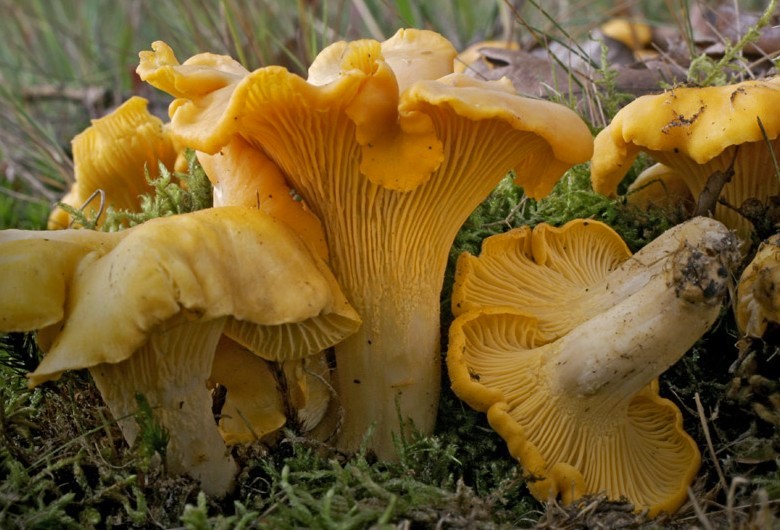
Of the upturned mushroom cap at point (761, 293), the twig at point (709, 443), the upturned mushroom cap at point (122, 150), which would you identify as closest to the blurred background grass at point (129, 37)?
the upturned mushroom cap at point (122, 150)

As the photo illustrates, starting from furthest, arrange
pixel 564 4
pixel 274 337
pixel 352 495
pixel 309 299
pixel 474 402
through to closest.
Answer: pixel 564 4 < pixel 474 402 < pixel 274 337 < pixel 352 495 < pixel 309 299

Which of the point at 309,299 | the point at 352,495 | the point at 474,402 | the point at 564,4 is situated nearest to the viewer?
the point at 309,299

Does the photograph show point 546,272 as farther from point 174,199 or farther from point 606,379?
point 174,199

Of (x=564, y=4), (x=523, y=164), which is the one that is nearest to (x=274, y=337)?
(x=523, y=164)

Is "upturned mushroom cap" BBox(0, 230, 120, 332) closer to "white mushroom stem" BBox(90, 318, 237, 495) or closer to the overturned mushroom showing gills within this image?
"white mushroom stem" BBox(90, 318, 237, 495)

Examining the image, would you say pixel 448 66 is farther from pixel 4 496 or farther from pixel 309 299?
pixel 4 496

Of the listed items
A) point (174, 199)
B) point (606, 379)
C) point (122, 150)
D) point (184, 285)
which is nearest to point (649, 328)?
point (606, 379)

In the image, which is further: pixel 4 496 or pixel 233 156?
pixel 233 156
